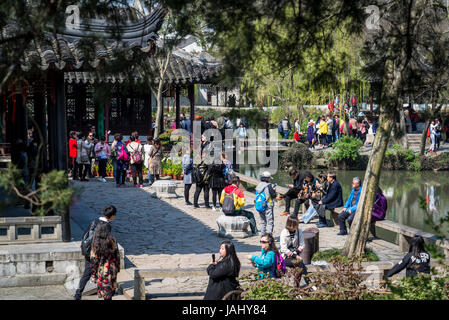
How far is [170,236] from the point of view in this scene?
1317cm

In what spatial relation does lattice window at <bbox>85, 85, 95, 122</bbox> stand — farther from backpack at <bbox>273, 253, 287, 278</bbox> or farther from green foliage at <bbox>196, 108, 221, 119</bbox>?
green foliage at <bbox>196, 108, 221, 119</bbox>

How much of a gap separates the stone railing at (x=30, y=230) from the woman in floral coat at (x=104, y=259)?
237 centimetres

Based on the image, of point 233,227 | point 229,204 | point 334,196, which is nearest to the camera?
point 233,227

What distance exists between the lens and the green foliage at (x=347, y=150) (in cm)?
2900

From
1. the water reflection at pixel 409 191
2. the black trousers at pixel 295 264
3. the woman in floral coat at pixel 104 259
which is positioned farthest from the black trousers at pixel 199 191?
the woman in floral coat at pixel 104 259

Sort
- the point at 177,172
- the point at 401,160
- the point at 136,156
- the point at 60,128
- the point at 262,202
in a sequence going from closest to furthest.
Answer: the point at 60,128
the point at 262,202
the point at 136,156
the point at 177,172
the point at 401,160

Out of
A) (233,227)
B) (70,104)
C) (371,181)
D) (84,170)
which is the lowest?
(233,227)

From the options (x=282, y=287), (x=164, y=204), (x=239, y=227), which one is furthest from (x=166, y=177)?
(x=282, y=287)

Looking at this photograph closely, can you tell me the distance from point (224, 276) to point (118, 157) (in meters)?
11.9

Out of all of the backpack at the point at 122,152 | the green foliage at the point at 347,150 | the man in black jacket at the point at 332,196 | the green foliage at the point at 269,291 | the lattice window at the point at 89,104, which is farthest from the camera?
the green foliage at the point at 347,150

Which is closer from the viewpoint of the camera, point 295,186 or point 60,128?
point 60,128

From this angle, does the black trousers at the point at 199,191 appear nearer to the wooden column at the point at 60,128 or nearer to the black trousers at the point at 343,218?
the black trousers at the point at 343,218

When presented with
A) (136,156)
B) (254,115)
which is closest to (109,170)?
(136,156)

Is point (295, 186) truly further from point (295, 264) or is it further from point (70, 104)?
point (70, 104)
